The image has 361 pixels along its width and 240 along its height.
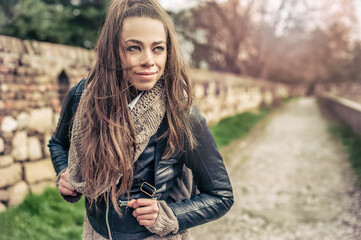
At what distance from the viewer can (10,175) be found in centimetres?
324

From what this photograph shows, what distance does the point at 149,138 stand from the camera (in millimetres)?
1190

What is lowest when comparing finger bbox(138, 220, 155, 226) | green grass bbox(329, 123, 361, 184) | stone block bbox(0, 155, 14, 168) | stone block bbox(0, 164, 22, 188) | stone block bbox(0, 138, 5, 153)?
green grass bbox(329, 123, 361, 184)

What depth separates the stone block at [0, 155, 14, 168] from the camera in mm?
3178

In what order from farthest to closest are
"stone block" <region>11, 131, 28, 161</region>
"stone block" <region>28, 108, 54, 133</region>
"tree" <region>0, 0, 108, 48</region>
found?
"tree" <region>0, 0, 108, 48</region> < "stone block" <region>28, 108, 54, 133</region> < "stone block" <region>11, 131, 28, 161</region>

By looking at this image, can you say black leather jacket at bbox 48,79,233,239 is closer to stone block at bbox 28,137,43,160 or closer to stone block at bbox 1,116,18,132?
stone block at bbox 1,116,18,132

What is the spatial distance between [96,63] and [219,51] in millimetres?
17638

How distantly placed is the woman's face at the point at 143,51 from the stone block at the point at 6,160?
8.56 ft

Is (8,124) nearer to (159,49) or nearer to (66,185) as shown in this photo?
(66,185)

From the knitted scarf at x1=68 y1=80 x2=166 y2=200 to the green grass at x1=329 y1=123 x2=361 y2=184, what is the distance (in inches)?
188

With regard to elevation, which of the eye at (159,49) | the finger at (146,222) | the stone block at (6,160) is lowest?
the stone block at (6,160)

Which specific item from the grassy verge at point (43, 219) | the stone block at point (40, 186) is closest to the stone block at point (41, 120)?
the stone block at point (40, 186)

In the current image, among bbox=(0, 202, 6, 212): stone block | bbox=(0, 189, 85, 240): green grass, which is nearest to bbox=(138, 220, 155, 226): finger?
bbox=(0, 189, 85, 240): green grass

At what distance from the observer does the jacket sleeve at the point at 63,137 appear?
139 cm

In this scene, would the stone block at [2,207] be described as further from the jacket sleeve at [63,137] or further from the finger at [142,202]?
the finger at [142,202]
